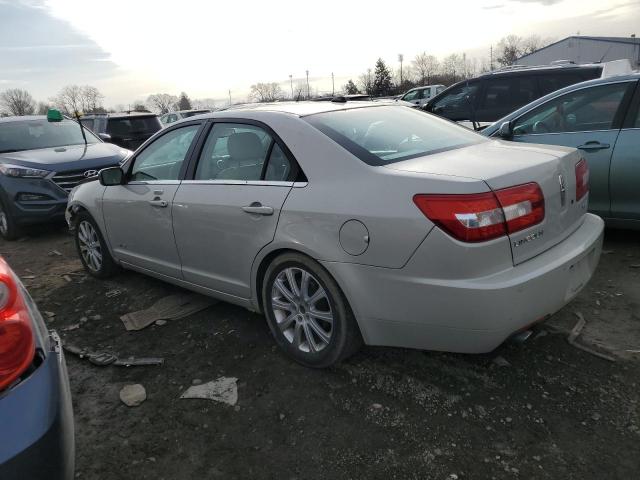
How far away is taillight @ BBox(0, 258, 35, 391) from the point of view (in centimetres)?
152

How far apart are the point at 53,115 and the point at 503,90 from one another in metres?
7.18

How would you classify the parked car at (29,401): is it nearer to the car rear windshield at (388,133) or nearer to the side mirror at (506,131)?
the car rear windshield at (388,133)

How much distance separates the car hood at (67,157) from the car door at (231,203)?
4.22 meters

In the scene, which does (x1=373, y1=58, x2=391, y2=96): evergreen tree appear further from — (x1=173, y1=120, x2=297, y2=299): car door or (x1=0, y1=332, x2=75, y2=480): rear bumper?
(x1=0, y1=332, x2=75, y2=480): rear bumper

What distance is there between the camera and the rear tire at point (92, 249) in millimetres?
4680

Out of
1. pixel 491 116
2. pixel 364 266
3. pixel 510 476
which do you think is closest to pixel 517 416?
pixel 510 476

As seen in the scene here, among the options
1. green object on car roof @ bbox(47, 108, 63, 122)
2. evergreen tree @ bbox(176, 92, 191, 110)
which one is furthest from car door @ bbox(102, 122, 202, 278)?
evergreen tree @ bbox(176, 92, 191, 110)

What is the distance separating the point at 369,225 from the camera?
2420 mm

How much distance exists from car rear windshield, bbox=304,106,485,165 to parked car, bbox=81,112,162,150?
9120mm

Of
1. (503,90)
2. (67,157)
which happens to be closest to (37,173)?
(67,157)

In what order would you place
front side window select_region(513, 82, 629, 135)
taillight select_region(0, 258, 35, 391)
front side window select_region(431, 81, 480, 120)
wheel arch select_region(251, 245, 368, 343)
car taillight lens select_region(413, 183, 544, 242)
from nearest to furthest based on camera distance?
taillight select_region(0, 258, 35, 391) < car taillight lens select_region(413, 183, 544, 242) < wheel arch select_region(251, 245, 368, 343) < front side window select_region(513, 82, 629, 135) < front side window select_region(431, 81, 480, 120)

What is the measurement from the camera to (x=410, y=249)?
231cm

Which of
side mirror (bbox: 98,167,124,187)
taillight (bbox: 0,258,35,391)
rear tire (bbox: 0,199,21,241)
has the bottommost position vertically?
rear tire (bbox: 0,199,21,241)

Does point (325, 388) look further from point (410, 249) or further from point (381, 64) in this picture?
point (381, 64)
